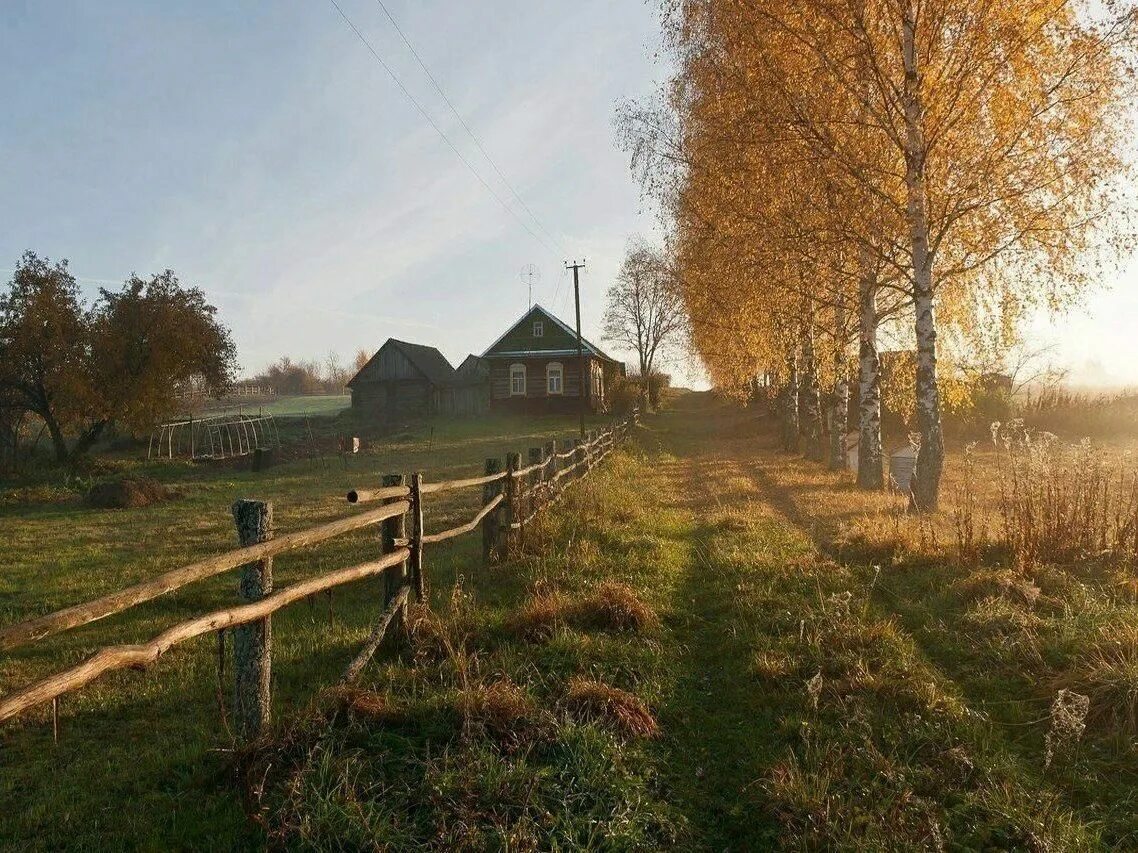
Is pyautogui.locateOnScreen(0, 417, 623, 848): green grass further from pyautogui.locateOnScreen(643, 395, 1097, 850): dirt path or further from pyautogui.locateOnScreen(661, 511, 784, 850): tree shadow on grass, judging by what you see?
pyautogui.locateOnScreen(643, 395, 1097, 850): dirt path

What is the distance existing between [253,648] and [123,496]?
50.6 ft

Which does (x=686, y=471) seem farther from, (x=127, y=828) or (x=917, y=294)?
(x=127, y=828)

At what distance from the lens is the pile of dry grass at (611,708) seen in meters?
4.04

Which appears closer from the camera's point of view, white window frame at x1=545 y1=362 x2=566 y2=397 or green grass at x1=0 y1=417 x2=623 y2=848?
green grass at x1=0 y1=417 x2=623 y2=848

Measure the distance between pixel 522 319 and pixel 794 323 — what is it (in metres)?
24.8

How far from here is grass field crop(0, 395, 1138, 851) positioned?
3.20 m

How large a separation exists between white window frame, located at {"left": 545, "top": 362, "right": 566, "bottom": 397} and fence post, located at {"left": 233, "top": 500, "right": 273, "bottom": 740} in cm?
3461

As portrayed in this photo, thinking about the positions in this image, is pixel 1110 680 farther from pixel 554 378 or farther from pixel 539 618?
pixel 554 378

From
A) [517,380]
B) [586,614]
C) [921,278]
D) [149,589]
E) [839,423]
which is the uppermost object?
[517,380]

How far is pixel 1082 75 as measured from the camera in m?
9.62

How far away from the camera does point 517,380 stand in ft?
128

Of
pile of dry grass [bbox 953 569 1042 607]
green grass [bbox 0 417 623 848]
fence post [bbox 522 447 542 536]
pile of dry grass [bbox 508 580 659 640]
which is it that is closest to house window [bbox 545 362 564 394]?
green grass [bbox 0 417 623 848]

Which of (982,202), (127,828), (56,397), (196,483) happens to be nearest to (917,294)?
(982,202)

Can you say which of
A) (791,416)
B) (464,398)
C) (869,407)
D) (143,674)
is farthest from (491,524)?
(464,398)
